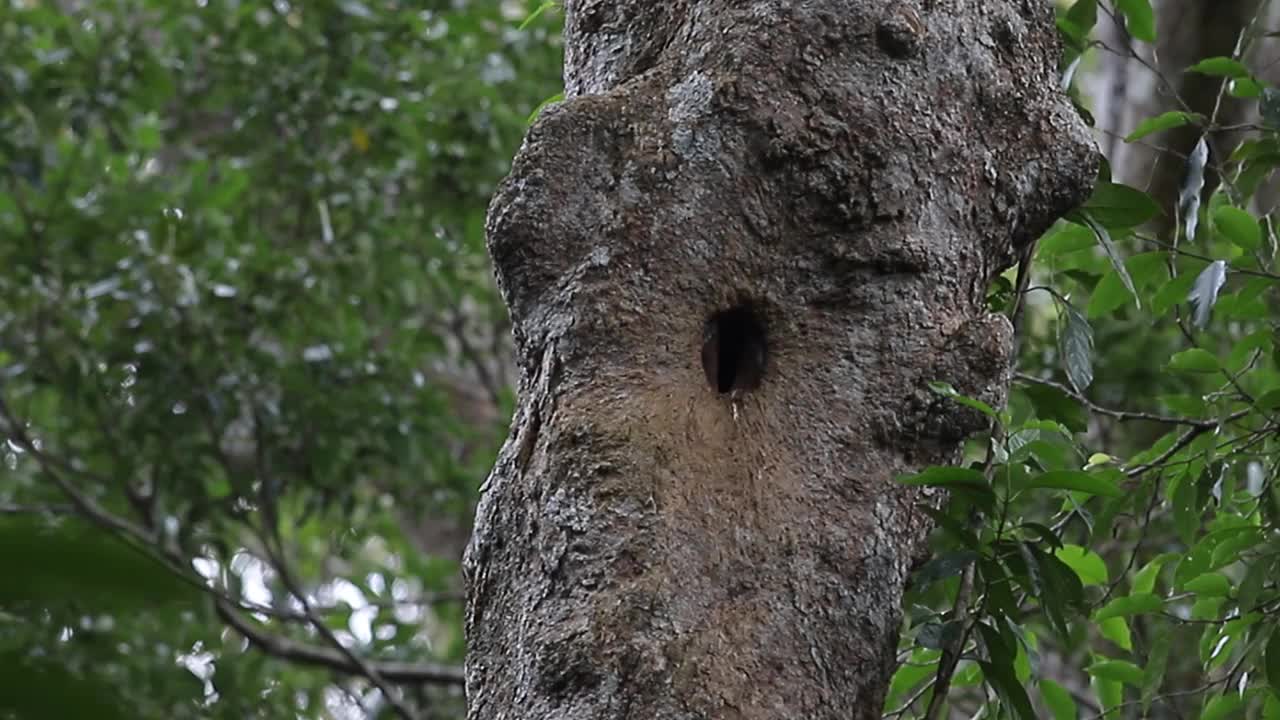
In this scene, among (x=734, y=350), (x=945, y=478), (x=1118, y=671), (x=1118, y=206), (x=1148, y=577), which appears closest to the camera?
(x=945, y=478)

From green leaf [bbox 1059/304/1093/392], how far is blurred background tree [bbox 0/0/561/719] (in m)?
2.36

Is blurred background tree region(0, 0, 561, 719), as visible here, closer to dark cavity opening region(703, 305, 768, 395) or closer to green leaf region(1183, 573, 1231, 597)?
green leaf region(1183, 573, 1231, 597)

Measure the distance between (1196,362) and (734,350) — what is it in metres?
0.92

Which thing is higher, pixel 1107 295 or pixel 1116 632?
pixel 1107 295

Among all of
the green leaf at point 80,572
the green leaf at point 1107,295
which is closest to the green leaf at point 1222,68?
the green leaf at point 1107,295

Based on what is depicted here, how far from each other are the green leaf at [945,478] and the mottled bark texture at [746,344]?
0.16 ft

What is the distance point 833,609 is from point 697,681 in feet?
0.56

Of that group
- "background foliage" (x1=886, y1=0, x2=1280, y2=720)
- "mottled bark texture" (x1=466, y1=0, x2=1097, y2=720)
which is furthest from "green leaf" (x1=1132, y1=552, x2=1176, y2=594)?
"mottled bark texture" (x1=466, y1=0, x2=1097, y2=720)

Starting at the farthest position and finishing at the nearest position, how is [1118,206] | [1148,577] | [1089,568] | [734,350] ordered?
1. [1148,577]
2. [1089,568]
3. [1118,206]
4. [734,350]

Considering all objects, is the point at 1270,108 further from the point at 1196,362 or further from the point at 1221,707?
the point at 1221,707

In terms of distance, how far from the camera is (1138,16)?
2387 millimetres

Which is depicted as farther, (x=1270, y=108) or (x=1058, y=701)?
(x=1270, y=108)

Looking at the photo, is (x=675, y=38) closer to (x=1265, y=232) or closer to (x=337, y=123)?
(x=1265, y=232)

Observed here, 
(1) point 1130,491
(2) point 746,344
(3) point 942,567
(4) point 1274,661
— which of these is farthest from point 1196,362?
(2) point 746,344
